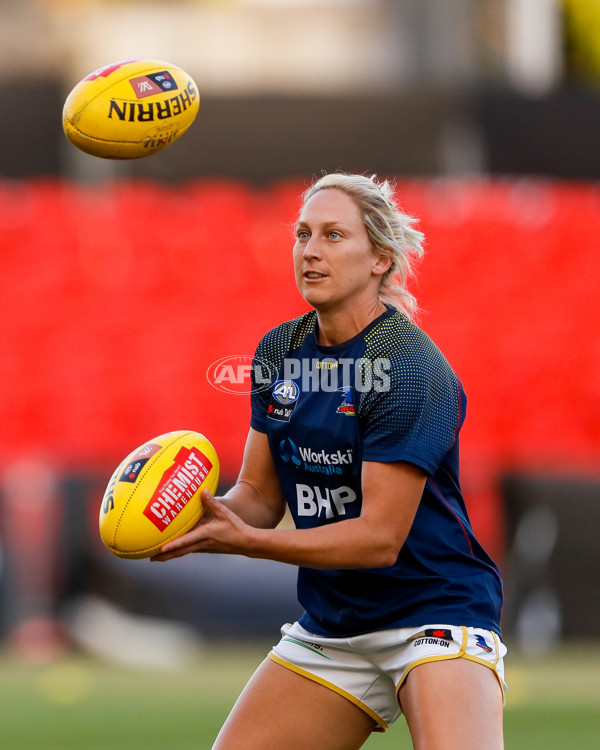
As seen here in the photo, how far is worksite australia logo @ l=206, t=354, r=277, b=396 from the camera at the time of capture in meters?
4.16

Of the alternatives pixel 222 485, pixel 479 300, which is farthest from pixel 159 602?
pixel 479 300

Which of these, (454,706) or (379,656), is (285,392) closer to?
(379,656)

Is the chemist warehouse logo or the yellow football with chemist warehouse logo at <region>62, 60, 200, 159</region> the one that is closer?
the chemist warehouse logo

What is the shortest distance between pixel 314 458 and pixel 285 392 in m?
0.26

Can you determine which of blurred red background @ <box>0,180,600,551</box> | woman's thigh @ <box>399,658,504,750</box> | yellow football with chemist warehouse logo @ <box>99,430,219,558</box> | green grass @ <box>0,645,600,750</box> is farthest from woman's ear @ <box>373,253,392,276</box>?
blurred red background @ <box>0,180,600,551</box>

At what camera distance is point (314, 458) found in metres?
3.89

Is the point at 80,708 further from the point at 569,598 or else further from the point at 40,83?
the point at 40,83

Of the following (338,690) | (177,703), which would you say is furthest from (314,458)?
(177,703)

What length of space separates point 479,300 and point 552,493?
2.10 meters

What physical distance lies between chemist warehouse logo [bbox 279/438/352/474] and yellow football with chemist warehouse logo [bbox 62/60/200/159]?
1.18 metres

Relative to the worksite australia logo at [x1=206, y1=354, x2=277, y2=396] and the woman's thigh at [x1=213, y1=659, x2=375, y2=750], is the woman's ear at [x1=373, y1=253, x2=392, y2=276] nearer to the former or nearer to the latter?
the worksite australia logo at [x1=206, y1=354, x2=277, y2=396]

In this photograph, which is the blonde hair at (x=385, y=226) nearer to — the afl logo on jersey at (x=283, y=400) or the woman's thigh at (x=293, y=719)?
the afl logo on jersey at (x=283, y=400)

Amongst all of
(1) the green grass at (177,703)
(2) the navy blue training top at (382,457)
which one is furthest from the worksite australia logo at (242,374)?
(1) the green grass at (177,703)

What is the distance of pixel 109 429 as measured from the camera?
37.5ft
